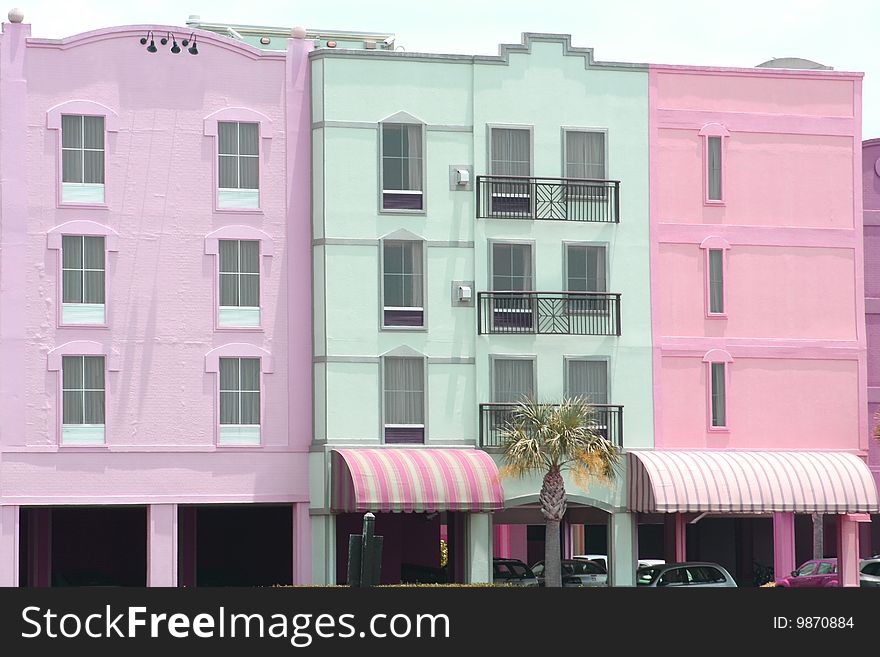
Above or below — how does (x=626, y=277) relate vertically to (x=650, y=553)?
above

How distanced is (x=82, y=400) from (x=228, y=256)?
19.6 ft

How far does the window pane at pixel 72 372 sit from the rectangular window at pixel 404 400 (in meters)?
8.88

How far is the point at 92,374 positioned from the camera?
54406 millimetres

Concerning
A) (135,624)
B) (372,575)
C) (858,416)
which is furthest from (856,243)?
(135,624)

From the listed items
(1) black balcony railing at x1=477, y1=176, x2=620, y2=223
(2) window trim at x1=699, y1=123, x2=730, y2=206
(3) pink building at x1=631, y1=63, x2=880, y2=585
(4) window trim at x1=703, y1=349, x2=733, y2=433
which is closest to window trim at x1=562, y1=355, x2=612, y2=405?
(3) pink building at x1=631, y1=63, x2=880, y2=585

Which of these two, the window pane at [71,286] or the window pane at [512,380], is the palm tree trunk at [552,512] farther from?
the window pane at [71,286]

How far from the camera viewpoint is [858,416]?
59.5 metres

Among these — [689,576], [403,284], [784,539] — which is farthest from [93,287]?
[784,539]

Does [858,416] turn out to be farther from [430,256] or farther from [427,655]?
[427,655]

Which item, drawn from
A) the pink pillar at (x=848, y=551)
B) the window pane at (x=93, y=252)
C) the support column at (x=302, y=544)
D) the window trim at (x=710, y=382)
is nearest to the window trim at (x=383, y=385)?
the support column at (x=302, y=544)

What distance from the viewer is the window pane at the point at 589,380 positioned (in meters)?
57.4

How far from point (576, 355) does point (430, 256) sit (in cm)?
541

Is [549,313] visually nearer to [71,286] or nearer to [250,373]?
[250,373]

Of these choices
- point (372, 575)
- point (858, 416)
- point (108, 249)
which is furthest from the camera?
point (858, 416)
